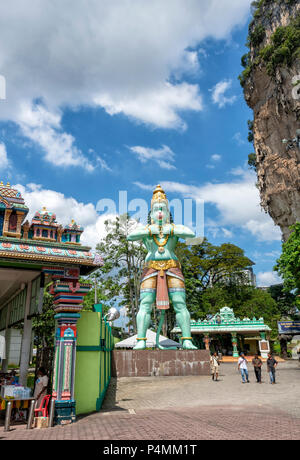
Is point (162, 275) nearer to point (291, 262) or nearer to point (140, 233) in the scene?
point (140, 233)

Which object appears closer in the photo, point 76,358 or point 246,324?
point 76,358

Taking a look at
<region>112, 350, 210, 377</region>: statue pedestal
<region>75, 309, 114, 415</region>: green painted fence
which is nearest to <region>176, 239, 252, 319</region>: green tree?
<region>112, 350, 210, 377</region>: statue pedestal

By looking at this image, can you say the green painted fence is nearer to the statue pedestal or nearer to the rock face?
the statue pedestal

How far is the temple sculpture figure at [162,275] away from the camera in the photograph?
683 inches

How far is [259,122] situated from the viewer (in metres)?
37.4

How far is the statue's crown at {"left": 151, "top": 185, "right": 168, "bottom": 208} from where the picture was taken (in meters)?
19.0

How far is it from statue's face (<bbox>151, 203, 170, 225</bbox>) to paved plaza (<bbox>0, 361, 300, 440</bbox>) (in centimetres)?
810

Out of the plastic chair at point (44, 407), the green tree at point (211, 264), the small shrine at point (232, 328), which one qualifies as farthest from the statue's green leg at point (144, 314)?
the green tree at point (211, 264)

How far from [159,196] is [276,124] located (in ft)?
73.8

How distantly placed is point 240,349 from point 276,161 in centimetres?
1946

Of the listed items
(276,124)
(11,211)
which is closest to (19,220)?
(11,211)

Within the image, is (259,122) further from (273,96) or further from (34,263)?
(34,263)

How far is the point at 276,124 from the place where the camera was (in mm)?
35750
